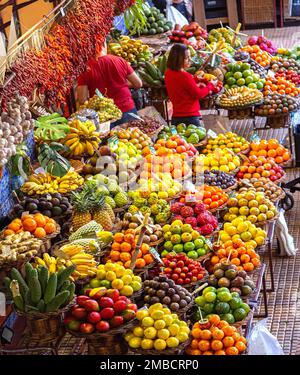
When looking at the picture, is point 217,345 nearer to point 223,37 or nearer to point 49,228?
point 49,228

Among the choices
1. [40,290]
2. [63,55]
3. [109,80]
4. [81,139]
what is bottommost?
[40,290]

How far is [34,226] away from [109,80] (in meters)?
3.03

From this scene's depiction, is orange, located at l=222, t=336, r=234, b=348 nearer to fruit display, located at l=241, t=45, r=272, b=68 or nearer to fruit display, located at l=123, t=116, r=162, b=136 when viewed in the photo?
fruit display, located at l=123, t=116, r=162, b=136

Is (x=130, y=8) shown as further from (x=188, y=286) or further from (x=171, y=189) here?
(x=188, y=286)

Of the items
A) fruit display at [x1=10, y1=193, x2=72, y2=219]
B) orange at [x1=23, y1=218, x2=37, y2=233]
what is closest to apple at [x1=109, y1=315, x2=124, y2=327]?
orange at [x1=23, y1=218, x2=37, y2=233]

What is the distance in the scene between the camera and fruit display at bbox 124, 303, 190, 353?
5109mm

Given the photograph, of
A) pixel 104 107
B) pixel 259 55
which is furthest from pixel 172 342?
pixel 259 55

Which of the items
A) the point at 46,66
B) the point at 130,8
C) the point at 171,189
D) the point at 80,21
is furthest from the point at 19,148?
the point at 130,8

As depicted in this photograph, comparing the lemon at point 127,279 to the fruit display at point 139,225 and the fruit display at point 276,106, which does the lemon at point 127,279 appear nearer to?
the fruit display at point 139,225

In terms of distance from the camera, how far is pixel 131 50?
10.2m

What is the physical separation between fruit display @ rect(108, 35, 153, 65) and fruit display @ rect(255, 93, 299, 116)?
1.60 m

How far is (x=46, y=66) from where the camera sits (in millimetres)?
6699

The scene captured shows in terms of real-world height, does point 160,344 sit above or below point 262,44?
below

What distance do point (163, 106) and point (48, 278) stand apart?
16.2 feet
